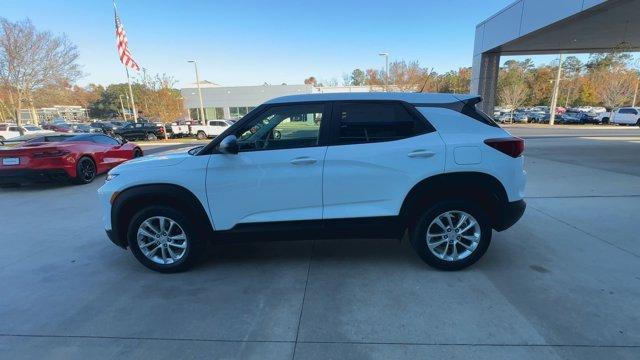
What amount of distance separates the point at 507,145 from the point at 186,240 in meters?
3.40

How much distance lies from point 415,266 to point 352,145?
1488mm

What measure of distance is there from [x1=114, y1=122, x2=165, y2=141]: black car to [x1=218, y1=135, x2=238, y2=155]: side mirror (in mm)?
28687

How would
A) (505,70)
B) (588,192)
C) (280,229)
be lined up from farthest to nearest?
(505,70) < (588,192) < (280,229)

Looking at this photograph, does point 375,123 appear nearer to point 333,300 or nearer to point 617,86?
point 333,300

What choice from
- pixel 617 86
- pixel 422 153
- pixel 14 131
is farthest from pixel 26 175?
pixel 617 86

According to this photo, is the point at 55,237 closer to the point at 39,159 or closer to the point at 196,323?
the point at 196,323

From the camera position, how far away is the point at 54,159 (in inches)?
316

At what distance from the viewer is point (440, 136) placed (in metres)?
3.42

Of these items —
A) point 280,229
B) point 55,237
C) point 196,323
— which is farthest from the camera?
point 55,237

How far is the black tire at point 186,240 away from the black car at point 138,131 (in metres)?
28.1

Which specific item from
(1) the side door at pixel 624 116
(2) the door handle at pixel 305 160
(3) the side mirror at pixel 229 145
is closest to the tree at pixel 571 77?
(1) the side door at pixel 624 116

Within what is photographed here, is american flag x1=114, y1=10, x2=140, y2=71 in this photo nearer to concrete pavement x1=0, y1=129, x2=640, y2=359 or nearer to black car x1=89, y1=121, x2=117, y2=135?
black car x1=89, y1=121, x2=117, y2=135

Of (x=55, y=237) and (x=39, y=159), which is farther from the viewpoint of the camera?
(x=39, y=159)

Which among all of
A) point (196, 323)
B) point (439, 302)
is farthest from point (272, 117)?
point (439, 302)
